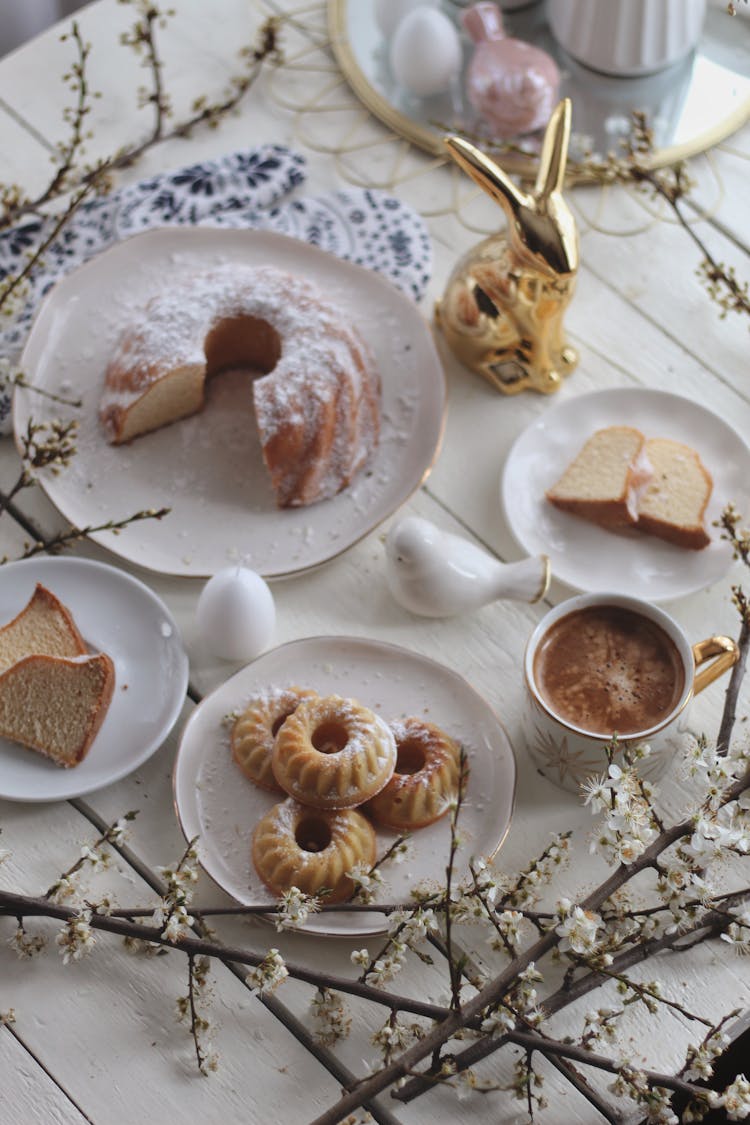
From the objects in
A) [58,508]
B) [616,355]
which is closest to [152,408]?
[58,508]

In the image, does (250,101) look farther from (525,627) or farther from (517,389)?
(525,627)

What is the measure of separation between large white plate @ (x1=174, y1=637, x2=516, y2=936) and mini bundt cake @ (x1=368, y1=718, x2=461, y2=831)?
2 cm

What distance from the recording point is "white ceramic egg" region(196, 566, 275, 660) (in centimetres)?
120

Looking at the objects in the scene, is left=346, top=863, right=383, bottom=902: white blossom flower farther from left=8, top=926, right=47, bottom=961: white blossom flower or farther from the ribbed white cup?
the ribbed white cup

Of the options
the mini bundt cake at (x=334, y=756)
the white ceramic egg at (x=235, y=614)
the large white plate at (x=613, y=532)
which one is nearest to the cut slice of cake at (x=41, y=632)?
the white ceramic egg at (x=235, y=614)

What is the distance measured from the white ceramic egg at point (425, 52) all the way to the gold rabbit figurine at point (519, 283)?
0.27 metres

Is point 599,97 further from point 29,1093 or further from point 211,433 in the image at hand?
point 29,1093

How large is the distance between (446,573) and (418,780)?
8.8 inches

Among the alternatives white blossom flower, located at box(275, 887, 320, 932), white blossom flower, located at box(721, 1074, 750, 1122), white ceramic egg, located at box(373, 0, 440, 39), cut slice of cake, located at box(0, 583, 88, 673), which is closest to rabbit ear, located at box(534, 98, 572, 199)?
white ceramic egg, located at box(373, 0, 440, 39)

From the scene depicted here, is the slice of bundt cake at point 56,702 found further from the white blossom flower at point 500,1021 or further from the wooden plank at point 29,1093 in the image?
the white blossom flower at point 500,1021

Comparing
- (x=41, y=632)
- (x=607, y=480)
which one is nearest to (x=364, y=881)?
(x=41, y=632)

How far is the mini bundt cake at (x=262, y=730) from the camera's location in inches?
44.6

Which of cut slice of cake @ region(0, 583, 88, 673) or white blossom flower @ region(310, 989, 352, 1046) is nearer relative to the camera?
white blossom flower @ region(310, 989, 352, 1046)

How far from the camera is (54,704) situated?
3.84ft
